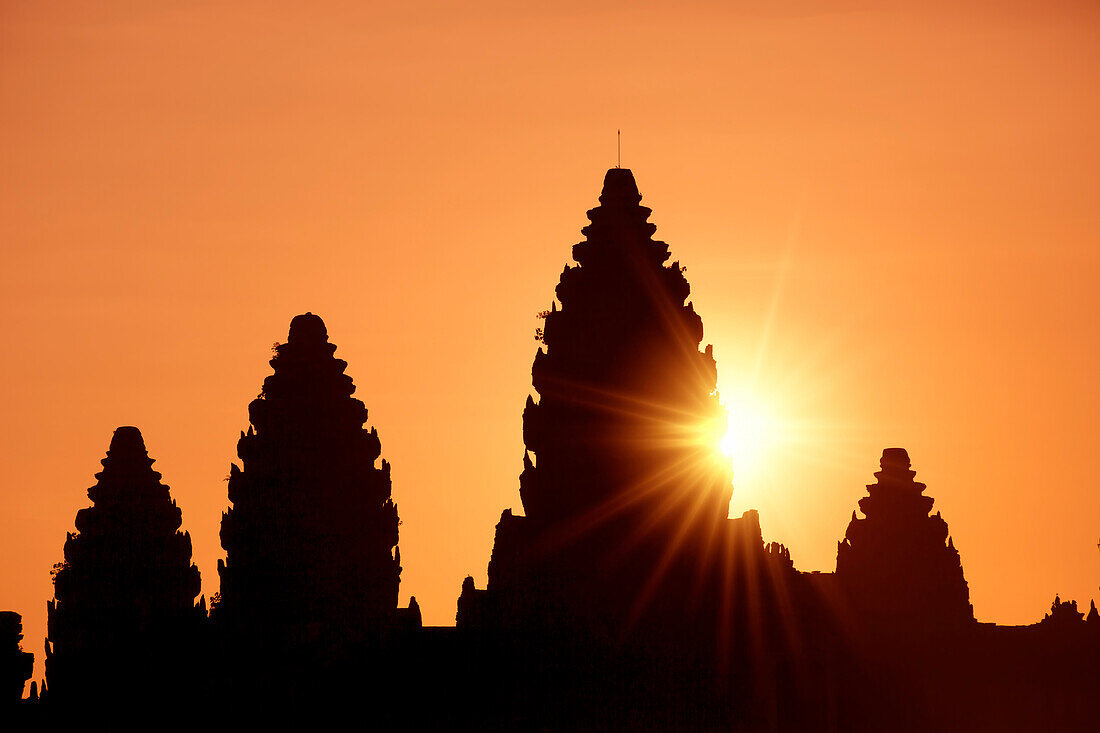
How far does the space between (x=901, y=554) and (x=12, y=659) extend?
50.8 metres

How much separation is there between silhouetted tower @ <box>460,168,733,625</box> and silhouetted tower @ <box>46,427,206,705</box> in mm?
13598

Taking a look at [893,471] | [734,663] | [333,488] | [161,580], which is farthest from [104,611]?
[893,471]

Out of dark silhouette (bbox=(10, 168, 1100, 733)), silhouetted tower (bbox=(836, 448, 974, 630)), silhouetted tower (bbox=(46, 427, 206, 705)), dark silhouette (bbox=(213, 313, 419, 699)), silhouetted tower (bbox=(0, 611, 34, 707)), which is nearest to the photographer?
silhouetted tower (bbox=(0, 611, 34, 707))

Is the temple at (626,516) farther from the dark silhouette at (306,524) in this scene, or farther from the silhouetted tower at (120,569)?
the silhouetted tower at (120,569)

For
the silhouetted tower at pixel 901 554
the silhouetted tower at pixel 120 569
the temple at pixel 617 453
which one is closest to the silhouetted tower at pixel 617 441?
the temple at pixel 617 453

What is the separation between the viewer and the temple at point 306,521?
111812 millimetres

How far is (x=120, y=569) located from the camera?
12106cm

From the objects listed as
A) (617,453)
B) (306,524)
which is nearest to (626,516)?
(617,453)

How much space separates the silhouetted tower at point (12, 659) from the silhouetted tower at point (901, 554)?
43018 mm

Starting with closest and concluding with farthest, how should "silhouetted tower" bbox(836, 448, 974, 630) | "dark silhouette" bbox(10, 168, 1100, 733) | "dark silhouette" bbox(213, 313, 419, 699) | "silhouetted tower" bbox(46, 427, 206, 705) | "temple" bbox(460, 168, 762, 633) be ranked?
"dark silhouette" bbox(10, 168, 1100, 733), "temple" bbox(460, 168, 762, 633), "dark silhouette" bbox(213, 313, 419, 699), "silhouetted tower" bbox(46, 427, 206, 705), "silhouetted tower" bbox(836, 448, 974, 630)

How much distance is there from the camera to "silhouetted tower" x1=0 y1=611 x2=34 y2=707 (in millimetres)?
92688

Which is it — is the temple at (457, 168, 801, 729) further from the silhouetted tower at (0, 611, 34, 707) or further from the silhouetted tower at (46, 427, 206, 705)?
the silhouetted tower at (0, 611, 34, 707)

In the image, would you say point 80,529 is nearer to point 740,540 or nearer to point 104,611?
point 104,611

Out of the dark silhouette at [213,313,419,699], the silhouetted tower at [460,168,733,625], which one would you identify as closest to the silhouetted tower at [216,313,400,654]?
the dark silhouette at [213,313,419,699]
